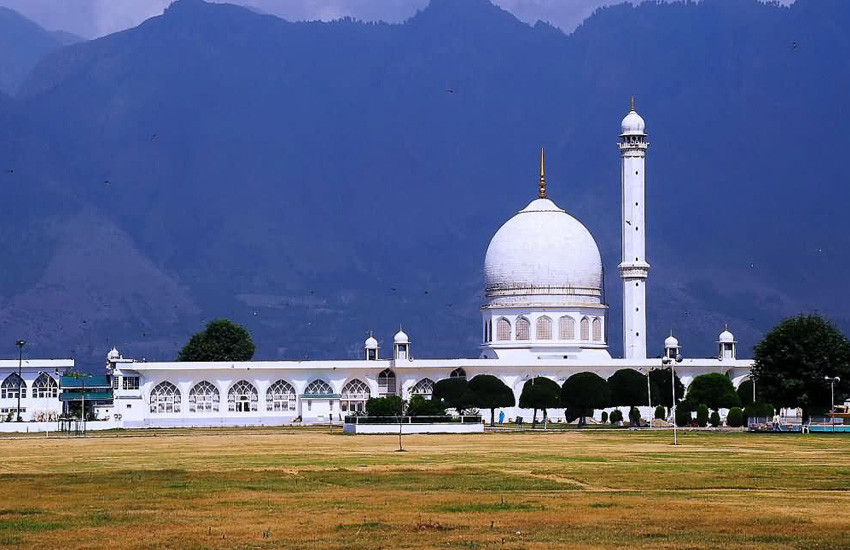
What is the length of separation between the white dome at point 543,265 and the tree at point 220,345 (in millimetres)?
21771

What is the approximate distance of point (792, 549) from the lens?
2491 cm

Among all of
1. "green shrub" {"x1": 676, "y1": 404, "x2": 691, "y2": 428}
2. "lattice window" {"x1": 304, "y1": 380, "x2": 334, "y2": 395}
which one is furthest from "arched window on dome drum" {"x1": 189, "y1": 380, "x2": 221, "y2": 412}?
"green shrub" {"x1": 676, "y1": 404, "x2": 691, "y2": 428}

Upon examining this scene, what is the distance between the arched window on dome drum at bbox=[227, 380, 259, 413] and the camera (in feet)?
386

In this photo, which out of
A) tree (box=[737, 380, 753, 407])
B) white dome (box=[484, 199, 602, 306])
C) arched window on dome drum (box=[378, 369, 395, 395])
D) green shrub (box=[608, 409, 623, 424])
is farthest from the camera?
white dome (box=[484, 199, 602, 306])

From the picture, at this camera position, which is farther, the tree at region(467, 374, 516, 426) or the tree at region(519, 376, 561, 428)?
the tree at region(467, 374, 516, 426)

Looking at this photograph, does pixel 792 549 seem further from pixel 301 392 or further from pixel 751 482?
pixel 301 392

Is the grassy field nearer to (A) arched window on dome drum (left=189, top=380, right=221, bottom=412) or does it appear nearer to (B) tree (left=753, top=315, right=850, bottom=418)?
(B) tree (left=753, top=315, right=850, bottom=418)

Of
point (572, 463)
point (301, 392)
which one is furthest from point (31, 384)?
point (572, 463)

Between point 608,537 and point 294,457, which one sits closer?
point 608,537

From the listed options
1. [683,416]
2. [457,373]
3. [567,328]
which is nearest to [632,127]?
[567,328]

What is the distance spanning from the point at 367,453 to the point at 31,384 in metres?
68.1

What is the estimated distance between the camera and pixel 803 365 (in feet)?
295

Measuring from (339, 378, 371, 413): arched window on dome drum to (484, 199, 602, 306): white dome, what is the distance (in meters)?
12.1

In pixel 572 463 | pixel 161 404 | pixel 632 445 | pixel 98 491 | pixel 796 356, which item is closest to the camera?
pixel 98 491
